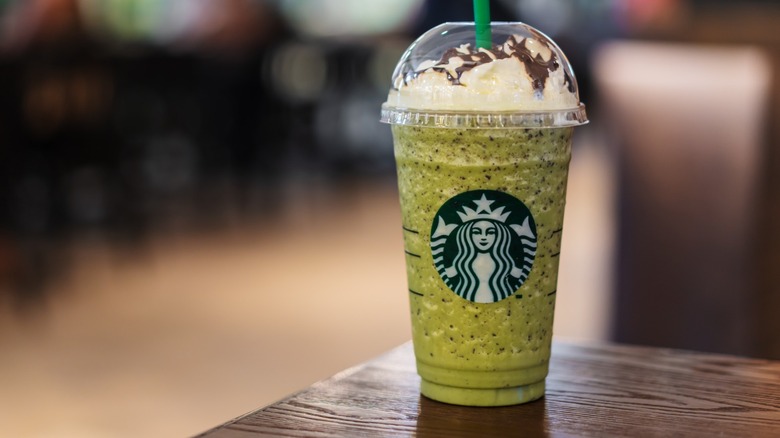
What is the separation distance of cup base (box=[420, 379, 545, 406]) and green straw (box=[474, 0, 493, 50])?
0.30 m

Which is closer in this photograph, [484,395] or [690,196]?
[484,395]

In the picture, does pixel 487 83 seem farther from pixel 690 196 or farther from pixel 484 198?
pixel 690 196

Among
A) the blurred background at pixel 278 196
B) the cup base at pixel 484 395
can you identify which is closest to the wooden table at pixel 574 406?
the cup base at pixel 484 395

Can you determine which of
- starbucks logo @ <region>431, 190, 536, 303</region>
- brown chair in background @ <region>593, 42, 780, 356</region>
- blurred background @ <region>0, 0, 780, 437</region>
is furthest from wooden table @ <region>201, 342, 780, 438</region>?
brown chair in background @ <region>593, 42, 780, 356</region>

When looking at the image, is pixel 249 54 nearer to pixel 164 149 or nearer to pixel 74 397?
pixel 164 149

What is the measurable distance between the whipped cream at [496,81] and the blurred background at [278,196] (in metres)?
0.77

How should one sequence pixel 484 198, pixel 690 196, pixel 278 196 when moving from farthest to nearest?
pixel 278 196, pixel 690 196, pixel 484 198

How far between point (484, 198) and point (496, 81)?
10cm

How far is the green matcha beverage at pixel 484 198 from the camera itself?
867mm

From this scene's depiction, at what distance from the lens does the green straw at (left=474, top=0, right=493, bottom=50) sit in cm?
89

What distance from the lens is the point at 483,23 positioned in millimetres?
891

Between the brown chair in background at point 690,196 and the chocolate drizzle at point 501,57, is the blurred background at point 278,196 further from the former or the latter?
the chocolate drizzle at point 501,57

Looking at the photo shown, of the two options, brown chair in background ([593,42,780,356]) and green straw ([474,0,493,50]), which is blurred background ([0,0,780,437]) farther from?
green straw ([474,0,493,50])

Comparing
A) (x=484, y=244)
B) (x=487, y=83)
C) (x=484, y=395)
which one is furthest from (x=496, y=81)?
(x=484, y=395)
